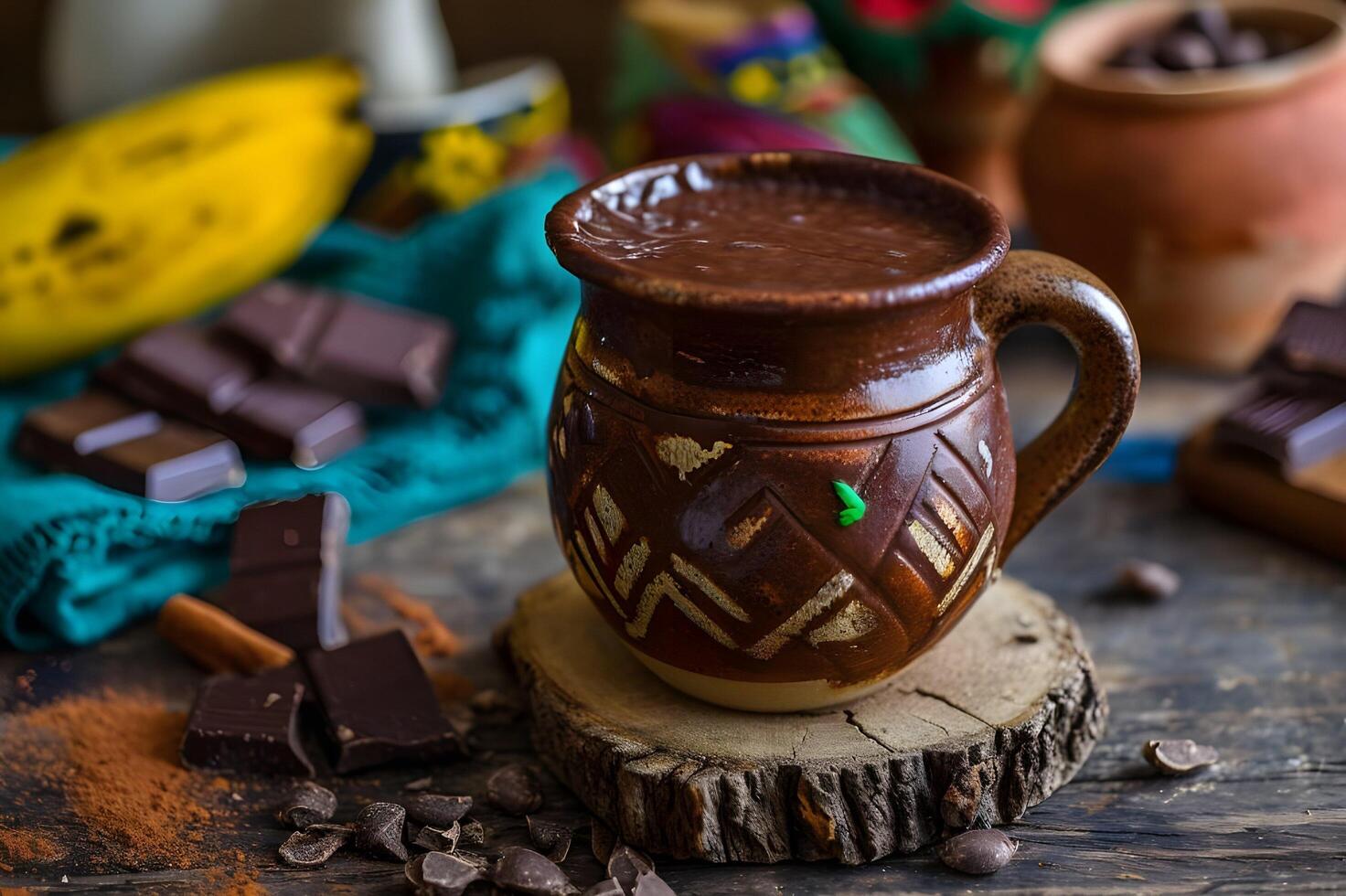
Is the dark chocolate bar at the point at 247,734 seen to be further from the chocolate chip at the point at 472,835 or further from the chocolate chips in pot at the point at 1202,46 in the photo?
the chocolate chips in pot at the point at 1202,46

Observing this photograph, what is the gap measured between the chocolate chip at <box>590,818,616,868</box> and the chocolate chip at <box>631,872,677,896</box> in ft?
0.21

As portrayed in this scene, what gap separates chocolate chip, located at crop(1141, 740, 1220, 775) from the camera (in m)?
1.18

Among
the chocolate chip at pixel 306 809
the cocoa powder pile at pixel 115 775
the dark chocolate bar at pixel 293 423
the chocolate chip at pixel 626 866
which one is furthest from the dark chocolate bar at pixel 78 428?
the chocolate chip at pixel 626 866

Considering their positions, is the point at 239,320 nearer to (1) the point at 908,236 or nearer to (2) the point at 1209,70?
(1) the point at 908,236

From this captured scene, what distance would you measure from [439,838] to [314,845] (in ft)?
0.34

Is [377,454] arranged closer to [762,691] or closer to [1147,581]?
[762,691]

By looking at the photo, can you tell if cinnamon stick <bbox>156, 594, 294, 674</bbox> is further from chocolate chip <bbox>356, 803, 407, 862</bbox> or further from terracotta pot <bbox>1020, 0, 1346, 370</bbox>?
terracotta pot <bbox>1020, 0, 1346, 370</bbox>

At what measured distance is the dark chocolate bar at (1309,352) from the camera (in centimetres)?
159

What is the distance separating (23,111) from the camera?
2924 millimetres

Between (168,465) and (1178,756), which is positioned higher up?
(168,465)

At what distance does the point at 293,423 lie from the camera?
5.45 feet

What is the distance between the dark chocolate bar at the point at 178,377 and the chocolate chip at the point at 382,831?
2.42 feet

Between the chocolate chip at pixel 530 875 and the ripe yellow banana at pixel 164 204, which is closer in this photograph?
the chocolate chip at pixel 530 875

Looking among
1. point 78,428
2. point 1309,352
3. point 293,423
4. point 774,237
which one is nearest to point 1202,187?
point 1309,352
